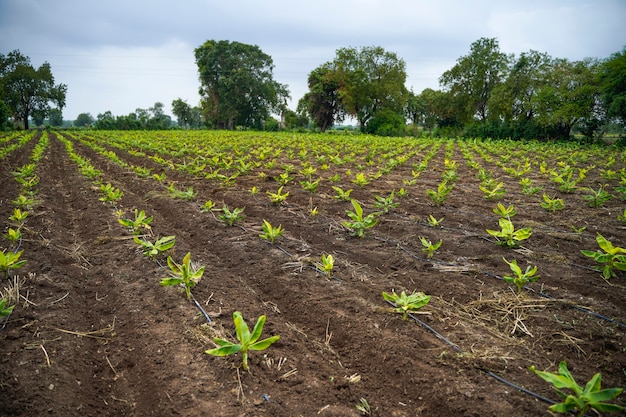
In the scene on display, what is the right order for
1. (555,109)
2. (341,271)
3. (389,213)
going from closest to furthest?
(341,271)
(389,213)
(555,109)

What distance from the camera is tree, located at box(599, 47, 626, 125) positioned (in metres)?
20.7

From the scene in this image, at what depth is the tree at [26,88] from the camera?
160 ft

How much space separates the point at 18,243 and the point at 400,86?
1809 inches

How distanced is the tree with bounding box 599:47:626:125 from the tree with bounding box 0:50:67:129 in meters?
65.0

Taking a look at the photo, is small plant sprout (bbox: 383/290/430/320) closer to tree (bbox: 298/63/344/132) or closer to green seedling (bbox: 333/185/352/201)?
green seedling (bbox: 333/185/352/201)

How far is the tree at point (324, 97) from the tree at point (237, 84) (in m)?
8.04

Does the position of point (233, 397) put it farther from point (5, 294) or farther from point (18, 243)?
point (18, 243)

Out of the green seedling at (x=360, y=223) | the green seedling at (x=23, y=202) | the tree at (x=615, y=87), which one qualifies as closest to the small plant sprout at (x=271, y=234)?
the green seedling at (x=360, y=223)

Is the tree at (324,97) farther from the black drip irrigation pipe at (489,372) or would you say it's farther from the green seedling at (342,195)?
the black drip irrigation pipe at (489,372)

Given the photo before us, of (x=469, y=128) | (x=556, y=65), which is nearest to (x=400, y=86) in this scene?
(x=469, y=128)

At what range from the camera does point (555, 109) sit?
28172 millimetres

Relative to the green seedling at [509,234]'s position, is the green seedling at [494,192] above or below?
above

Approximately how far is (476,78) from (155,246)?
4506 centimetres

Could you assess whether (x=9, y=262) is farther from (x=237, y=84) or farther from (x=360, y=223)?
(x=237, y=84)
